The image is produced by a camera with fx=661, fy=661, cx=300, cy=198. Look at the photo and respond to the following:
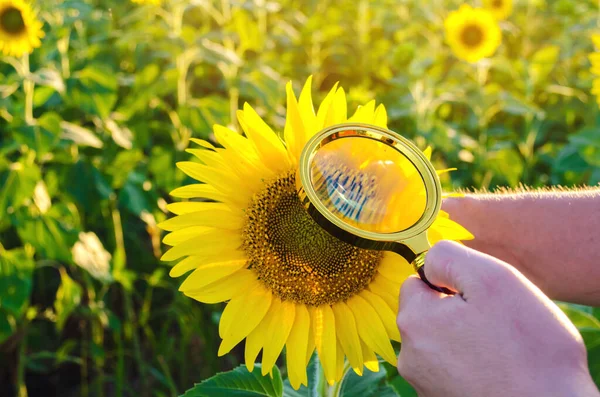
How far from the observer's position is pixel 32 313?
2523 millimetres

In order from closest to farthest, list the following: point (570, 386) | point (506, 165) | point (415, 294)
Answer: point (570, 386) → point (415, 294) → point (506, 165)

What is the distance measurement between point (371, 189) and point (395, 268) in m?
0.16

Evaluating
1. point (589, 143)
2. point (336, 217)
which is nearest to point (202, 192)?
point (336, 217)

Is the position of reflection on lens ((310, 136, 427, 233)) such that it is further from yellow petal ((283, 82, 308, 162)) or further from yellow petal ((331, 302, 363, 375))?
yellow petal ((331, 302, 363, 375))

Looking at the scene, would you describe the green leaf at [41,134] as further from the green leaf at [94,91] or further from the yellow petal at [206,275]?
the yellow petal at [206,275]

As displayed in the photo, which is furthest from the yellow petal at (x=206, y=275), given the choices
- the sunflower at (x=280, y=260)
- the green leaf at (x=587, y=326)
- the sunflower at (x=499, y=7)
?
the sunflower at (x=499, y=7)

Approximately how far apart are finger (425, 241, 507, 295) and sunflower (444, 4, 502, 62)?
3167 millimetres

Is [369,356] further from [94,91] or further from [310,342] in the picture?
[94,91]

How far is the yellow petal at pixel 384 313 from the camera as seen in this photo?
120 centimetres

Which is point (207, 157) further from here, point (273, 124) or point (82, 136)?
point (273, 124)

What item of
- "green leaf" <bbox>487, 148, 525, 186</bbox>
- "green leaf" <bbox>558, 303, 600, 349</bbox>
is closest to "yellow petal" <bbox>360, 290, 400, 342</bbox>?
"green leaf" <bbox>558, 303, 600, 349</bbox>

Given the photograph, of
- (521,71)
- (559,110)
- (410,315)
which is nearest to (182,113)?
(410,315)

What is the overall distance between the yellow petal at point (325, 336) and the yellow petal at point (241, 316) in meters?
0.09

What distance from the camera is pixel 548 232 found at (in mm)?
1572
